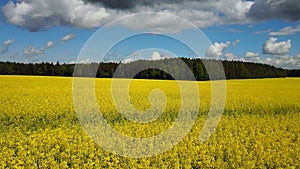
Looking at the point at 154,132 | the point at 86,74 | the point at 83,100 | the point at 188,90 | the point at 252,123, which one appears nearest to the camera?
the point at 154,132

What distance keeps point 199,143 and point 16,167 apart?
460 cm

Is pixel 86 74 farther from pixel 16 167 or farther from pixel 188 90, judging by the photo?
pixel 16 167

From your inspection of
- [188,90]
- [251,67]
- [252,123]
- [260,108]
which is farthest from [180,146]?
[251,67]

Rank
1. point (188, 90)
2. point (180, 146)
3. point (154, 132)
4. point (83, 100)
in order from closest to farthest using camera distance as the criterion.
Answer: point (180, 146) → point (154, 132) → point (83, 100) → point (188, 90)

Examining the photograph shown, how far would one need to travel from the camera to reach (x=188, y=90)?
2434cm

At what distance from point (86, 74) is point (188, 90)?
49.3 ft

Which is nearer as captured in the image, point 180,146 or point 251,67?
point 180,146

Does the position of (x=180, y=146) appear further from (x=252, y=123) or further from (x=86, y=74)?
(x=86, y=74)

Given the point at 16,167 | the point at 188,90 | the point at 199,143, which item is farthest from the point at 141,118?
the point at 188,90

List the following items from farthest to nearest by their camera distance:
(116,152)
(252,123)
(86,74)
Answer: (86,74) → (252,123) → (116,152)

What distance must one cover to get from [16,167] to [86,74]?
1163 inches

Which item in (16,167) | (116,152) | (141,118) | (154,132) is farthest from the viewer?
(141,118)

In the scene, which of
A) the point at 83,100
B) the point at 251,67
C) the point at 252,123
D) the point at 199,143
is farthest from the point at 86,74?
the point at 251,67

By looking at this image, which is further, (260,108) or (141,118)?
(260,108)
